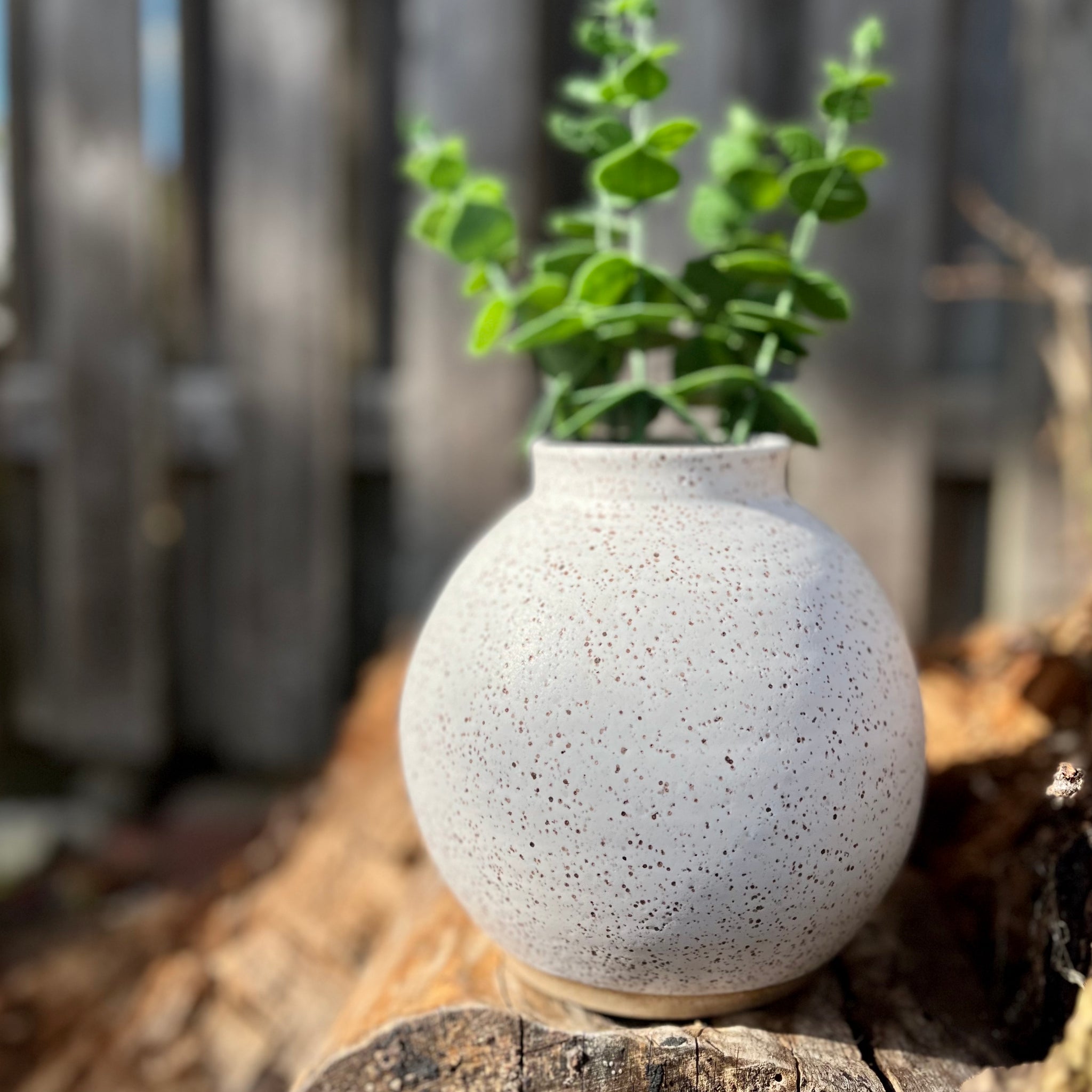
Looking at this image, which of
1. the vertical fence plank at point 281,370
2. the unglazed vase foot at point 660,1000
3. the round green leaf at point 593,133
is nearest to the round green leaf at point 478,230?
the round green leaf at point 593,133

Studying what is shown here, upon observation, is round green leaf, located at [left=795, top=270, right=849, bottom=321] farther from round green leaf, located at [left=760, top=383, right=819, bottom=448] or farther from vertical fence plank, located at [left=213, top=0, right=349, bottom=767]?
vertical fence plank, located at [left=213, top=0, right=349, bottom=767]

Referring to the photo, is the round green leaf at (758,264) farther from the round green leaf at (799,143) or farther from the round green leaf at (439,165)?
the round green leaf at (439,165)

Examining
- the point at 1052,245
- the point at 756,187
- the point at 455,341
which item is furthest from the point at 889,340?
the point at 756,187

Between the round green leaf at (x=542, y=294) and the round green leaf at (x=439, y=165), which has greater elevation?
the round green leaf at (x=439, y=165)

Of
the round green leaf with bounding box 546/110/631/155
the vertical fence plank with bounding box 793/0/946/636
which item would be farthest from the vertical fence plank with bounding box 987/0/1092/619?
the round green leaf with bounding box 546/110/631/155

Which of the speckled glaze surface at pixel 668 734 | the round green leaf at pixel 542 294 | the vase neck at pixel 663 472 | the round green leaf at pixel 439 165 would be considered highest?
the round green leaf at pixel 439 165

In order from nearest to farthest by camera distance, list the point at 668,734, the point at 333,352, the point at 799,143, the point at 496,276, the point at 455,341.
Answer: the point at 668,734 < the point at 799,143 < the point at 496,276 < the point at 455,341 < the point at 333,352

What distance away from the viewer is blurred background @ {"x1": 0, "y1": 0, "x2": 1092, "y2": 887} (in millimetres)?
2133

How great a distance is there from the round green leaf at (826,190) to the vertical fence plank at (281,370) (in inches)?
64.6

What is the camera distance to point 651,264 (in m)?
1.12

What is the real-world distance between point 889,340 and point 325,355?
1.22m

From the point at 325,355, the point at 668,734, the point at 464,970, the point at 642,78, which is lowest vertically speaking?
the point at 464,970

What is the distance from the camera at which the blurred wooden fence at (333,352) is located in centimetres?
215

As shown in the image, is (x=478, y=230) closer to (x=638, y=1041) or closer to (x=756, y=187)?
(x=756, y=187)
